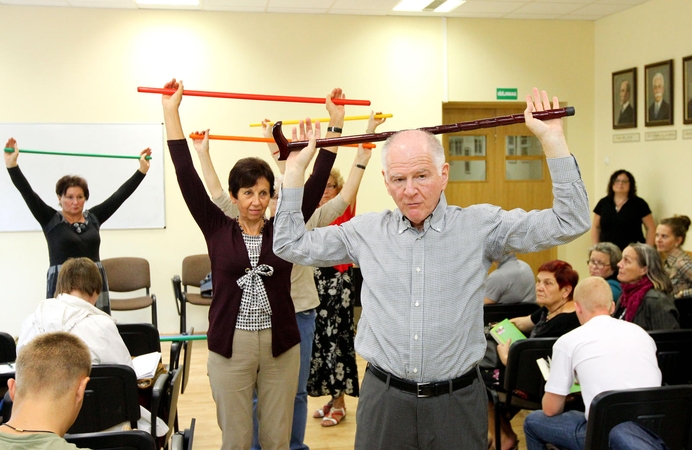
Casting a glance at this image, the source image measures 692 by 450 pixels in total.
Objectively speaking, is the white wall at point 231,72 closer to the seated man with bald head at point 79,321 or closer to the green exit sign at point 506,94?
the green exit sign at point 506,94

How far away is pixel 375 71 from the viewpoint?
7500mm

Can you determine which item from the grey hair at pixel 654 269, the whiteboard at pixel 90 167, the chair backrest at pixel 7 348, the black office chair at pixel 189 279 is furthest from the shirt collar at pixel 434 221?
the whiteboard at pixel 90 167

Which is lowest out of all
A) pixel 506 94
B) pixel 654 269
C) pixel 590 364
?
pixel 590 364

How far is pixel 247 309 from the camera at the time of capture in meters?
2.70

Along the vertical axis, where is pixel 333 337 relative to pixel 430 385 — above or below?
below

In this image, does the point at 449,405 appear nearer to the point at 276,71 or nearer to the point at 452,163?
the point at 276,71

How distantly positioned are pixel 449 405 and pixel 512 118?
2.58 ft

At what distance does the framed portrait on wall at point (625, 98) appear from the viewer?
7250 mm

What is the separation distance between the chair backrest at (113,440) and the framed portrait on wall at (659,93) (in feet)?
20.0

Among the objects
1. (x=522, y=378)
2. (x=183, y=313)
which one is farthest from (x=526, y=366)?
(x=183, y=313)

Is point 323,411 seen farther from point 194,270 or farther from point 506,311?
point 194,270

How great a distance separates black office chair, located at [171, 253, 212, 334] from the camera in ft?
22.1

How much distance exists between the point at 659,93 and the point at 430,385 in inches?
234

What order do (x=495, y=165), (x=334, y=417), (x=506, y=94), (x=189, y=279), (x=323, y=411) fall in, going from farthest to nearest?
(x=495, y=165) < (x=506, y=94) < (x=189, y=279) < (x=323, y=411) < (x=334, y=417)
